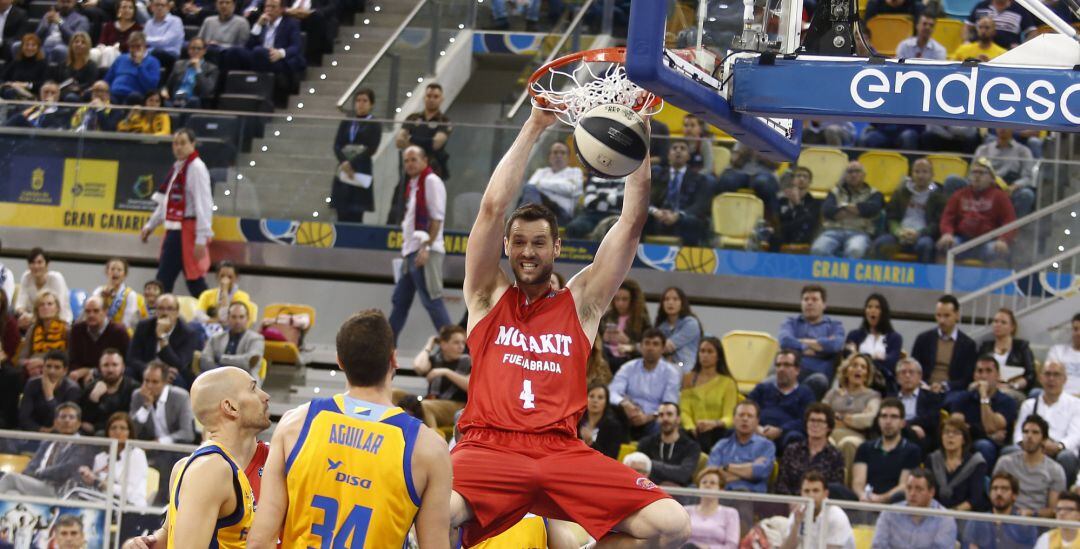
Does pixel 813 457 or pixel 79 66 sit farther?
pixel 79 66

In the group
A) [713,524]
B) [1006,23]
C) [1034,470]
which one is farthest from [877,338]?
[1006,23]

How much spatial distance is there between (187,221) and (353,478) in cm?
1051

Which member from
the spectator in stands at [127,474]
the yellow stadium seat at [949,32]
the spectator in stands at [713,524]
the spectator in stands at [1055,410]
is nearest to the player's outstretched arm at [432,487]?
the spectator in stands at [713,524]

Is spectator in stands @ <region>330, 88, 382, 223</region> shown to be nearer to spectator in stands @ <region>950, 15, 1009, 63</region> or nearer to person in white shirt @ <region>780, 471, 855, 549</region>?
spectator in stands @ <region>950, 15, 1009, 63</region>

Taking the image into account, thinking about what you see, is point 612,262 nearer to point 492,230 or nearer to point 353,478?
point 492,230

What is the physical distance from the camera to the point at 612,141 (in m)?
6.54

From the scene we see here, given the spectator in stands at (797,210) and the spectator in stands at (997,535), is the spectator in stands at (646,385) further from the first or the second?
the spectator in stands at (997,535)

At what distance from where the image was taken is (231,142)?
15.8 meters

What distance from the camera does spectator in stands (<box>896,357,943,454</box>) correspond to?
1181 cm

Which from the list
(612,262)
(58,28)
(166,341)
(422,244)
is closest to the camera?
(612,262)

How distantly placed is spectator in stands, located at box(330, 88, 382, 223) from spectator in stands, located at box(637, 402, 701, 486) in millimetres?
5051

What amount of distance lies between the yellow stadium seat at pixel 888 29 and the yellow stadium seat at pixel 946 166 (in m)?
2.86

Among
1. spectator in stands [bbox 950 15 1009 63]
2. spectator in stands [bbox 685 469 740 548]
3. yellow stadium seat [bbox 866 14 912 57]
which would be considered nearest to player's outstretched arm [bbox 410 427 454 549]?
spectator in stands [bbox 685 469 740 548]

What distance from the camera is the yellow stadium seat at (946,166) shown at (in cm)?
1432
